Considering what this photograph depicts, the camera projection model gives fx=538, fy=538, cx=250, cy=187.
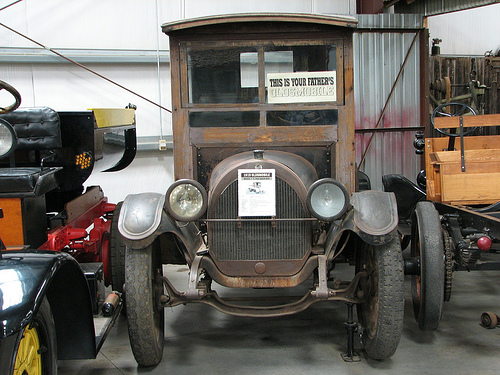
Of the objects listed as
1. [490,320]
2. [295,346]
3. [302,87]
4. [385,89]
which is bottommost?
[295,346]

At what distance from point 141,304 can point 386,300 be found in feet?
4.35

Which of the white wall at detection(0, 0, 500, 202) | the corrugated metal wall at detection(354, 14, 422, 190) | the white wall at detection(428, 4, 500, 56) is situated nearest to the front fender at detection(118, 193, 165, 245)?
the white wall at detection(0, 0, 500, 202)

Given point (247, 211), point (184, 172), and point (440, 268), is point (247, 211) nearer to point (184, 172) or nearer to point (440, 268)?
point (184, 172)

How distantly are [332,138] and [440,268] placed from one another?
1.07 m

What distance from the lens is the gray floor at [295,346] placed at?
3123 millimetres

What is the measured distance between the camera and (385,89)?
23.5 feet

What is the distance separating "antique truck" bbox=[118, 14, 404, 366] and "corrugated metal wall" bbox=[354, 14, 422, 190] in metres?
3.72

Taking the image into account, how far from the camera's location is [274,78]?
3.53 m

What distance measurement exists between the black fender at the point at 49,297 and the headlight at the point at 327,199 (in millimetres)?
1232

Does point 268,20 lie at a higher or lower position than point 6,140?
higher

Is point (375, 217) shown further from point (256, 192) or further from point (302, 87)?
point (302, 87)

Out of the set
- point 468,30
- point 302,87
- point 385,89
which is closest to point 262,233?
point 302,87

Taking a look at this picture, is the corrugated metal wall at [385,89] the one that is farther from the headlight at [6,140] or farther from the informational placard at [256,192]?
the headlight at [6,140]

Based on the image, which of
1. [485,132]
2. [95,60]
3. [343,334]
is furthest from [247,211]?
[485,132]
